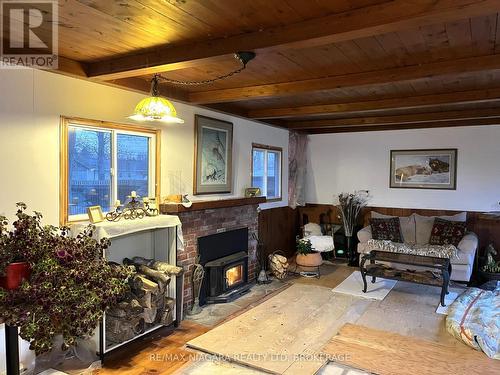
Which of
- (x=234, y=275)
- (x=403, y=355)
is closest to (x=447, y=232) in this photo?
(x=403, y=355)

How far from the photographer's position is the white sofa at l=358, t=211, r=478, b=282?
16.2ft

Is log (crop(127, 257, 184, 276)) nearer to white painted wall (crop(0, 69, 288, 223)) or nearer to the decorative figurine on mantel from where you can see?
the decorative figurine on mantel

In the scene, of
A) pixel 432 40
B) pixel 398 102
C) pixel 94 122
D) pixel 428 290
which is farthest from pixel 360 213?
pixel 94 122

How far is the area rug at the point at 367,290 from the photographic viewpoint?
4656 millimetres

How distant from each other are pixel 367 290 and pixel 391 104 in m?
2.36

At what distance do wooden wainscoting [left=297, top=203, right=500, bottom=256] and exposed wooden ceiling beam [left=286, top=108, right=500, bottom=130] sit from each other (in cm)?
156

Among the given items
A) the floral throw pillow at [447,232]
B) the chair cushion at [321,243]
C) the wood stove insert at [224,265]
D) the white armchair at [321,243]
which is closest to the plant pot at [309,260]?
the white armchair at [321,243]

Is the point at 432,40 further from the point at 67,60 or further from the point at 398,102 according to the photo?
the point at 67,60

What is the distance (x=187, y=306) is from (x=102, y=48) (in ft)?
8.83

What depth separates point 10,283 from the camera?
4.67 feet

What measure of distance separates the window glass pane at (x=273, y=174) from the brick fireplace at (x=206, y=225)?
3.43 ft

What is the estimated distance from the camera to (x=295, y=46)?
2.21m

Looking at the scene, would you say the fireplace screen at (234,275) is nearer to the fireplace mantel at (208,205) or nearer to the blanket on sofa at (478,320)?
the fireplace mantel at (208,205)

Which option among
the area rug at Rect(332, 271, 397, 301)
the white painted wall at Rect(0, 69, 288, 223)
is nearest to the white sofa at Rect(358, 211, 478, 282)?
the area rug at Rect(332, 271, 397, 301)
